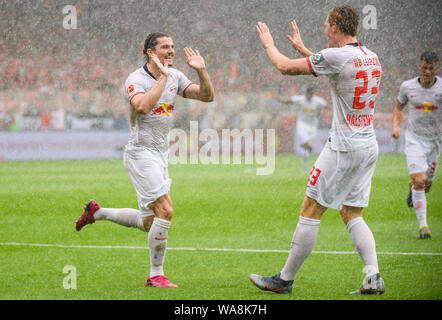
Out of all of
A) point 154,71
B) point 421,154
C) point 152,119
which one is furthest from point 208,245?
point 421,154

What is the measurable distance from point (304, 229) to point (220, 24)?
60.8ft

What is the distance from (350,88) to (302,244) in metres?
1.13

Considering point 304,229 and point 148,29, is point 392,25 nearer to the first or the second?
point 148,29

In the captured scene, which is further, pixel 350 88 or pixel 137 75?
pixel 137 75

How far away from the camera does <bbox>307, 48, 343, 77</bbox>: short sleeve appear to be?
465 cm

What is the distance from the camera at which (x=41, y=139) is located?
21391 mm

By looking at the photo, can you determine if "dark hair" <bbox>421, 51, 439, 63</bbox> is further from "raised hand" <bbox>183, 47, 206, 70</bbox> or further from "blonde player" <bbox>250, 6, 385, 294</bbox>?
"raised hand" <bbox>183, 47, 206, 70</bbox>

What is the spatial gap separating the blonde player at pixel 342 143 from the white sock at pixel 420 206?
314 centimetres

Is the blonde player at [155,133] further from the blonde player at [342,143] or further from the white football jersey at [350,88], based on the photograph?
the white football jersey at [350,88]

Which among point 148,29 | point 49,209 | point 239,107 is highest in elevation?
point 148,29

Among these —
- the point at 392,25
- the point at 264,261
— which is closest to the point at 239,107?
the point at 392,25

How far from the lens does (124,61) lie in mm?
23734

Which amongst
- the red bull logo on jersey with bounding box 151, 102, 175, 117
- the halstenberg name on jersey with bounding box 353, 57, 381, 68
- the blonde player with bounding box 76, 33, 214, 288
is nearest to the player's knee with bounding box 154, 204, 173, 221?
the blonde player with bounding box 76, 33, 214, 288

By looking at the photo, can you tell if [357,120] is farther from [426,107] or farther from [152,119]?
[426,107]
